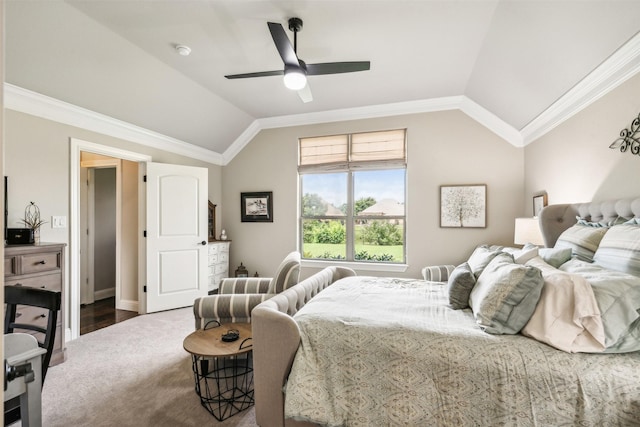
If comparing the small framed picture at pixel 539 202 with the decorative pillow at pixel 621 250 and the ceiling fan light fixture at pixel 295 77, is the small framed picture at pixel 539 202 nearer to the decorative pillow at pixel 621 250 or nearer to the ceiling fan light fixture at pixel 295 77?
the decorative pillow at pixel 621 250

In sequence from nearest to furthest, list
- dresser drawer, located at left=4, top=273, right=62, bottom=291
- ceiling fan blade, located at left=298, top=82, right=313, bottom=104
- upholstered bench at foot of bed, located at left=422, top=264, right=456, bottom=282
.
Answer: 1. dresser drawer, located at left=4, top=273, right=62, bottom=291
2. ceiling fan blade, located at left=298, top=82, right=313, bottom=104
3. upholstered bench at foot of bed, located at left=422, top=264, right=456, bottom=282

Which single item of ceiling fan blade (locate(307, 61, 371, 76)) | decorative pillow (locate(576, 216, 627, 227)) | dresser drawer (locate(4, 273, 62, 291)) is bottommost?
dresser drawer (locate(4, 273, 62, 291))

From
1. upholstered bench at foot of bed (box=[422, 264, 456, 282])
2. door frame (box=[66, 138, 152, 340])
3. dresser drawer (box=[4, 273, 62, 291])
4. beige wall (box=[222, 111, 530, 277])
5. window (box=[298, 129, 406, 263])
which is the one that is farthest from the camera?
window (box=[298, 129, 406, 263])

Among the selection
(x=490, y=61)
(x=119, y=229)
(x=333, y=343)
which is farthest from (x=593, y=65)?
(x=119, y=229)

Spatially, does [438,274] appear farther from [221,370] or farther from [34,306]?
[34,306]

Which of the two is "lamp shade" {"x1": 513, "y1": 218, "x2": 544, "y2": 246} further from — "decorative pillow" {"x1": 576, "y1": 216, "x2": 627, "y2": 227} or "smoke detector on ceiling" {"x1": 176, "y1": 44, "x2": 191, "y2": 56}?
"smoke detector on ceiling" {"x1": 176, "y1": 44, "x2": 191, "y2": 56}

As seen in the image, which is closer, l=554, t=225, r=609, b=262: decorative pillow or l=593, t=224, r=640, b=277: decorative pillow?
l=593, t=224, r=640, b=277: decorative pillow

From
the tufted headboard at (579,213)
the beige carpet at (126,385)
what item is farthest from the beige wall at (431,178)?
the beige carpet at (126,385)

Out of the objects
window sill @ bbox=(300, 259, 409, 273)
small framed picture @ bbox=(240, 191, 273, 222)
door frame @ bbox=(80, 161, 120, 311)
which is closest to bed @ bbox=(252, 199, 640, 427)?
window sill @ bbox=(300, 259, 409, 273)

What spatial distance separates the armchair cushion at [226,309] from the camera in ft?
8.15

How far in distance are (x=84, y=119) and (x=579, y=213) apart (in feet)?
16.2

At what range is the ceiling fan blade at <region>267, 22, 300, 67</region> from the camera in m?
1.93

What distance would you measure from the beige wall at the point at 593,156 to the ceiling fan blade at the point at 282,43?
2330 mm

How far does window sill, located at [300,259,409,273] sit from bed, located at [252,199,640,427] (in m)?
2.33
